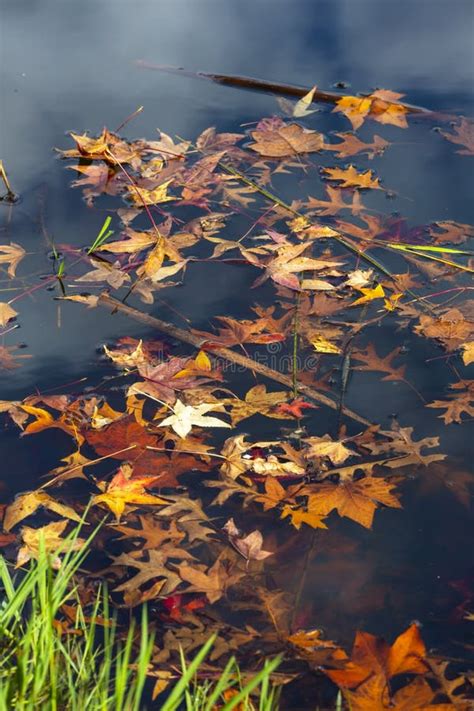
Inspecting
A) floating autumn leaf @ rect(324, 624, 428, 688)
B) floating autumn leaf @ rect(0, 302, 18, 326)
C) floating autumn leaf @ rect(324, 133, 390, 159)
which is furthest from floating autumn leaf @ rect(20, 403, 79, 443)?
floating autumn leaf @ rect(324, 133, 390, 159)

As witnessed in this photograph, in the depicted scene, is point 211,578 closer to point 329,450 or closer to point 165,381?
point 329,450

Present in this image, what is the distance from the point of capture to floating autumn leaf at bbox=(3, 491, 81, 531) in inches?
88.7

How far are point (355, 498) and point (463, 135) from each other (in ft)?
8.21

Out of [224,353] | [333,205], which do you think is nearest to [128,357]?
[224,353]

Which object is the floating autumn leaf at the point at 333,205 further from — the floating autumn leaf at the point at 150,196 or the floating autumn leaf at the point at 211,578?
the floating autumn leaf at the point at 211,578

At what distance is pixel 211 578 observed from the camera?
6.88ft

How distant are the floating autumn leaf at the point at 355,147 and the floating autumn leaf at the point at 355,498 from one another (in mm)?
2145

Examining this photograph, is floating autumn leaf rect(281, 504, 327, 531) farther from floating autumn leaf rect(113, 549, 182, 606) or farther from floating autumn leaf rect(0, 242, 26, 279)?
floating autumn leaf rect(0, 242, 26, 279)

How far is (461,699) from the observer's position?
1801mm

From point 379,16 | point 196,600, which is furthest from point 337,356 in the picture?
point 379,16

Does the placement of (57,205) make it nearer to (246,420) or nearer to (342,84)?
(246,420)

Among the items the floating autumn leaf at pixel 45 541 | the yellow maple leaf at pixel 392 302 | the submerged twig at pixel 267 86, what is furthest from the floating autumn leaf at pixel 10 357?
the submerged twig at pixel 267 86

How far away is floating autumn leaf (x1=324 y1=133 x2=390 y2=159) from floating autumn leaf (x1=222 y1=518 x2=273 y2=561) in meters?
2.35

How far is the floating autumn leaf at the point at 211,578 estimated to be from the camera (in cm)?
207
